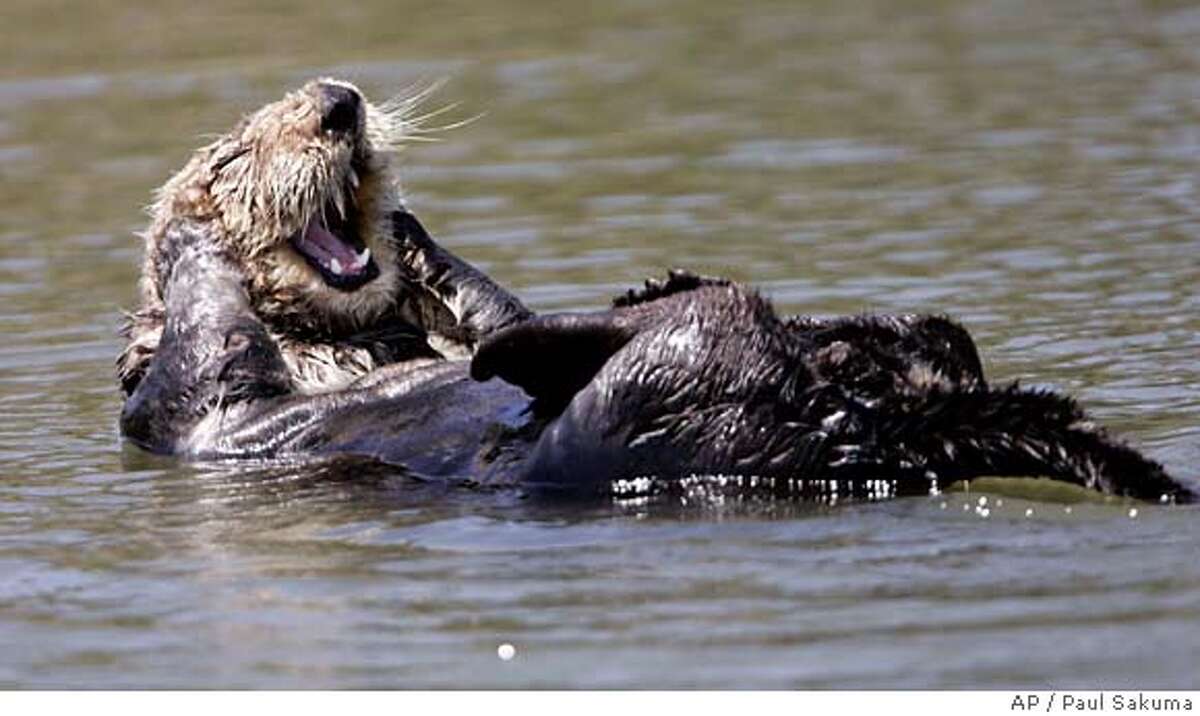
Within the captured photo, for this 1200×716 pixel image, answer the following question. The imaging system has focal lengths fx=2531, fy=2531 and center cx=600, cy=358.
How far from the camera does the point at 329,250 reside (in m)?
7.38

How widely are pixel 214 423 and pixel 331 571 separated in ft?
4.72

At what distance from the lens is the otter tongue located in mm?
7316

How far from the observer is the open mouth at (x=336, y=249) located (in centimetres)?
728

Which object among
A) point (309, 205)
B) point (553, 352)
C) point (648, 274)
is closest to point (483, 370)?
point (553, 352)

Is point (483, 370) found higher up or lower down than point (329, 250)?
lower down

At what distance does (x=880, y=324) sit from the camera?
621 centimetres

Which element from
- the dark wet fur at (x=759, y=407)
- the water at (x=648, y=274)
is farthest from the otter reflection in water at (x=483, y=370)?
the water at (x=648, y=274)

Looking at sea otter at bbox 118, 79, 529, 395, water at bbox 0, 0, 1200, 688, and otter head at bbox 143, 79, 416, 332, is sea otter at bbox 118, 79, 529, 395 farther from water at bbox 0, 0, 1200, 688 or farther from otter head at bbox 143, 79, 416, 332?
water at bbox 0, 0, 1200, 688

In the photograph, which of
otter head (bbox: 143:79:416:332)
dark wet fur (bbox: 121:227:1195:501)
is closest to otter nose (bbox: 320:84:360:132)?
otter head (bbox: 143:79:416:332)

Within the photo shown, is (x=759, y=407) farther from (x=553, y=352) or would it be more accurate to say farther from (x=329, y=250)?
(x=329, y=250)

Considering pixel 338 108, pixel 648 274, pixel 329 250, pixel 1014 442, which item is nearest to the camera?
pixel 1014 442

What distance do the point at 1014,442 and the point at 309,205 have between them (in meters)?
2.32

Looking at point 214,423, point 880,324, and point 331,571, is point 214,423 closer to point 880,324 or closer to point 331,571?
point 331,571
